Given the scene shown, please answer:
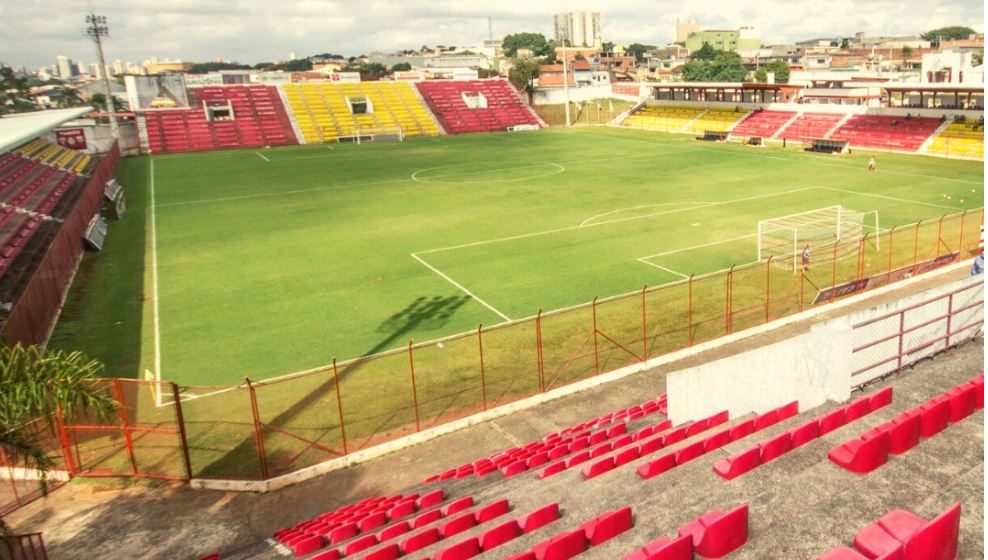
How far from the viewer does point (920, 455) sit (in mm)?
10148

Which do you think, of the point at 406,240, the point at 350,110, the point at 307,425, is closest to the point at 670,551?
the point at 307,425

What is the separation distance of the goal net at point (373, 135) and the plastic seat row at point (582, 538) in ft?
280

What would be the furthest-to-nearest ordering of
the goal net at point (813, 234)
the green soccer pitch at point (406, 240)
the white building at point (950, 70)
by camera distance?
the white building at point (950, 70) → the goal net at point (813, 234) → the green soccer pitch at point (406, 240)

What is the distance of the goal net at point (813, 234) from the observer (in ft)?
99.3

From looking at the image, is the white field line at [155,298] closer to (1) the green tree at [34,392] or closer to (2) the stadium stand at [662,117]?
(1) the green tree at [34,392]

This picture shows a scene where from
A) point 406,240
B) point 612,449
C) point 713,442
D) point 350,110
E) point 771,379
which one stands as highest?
point 350,110

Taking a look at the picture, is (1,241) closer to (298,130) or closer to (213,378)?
(213,378)

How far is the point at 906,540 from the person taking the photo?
23.2 ft

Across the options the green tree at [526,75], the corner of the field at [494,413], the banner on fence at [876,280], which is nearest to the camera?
the corner of the field at [494,413]

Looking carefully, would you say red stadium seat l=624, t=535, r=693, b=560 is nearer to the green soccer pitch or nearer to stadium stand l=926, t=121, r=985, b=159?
the green soccer pitch

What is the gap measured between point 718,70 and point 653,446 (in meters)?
181

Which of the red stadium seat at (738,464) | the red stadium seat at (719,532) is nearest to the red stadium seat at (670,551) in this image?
the red stadium seat at (719,532)

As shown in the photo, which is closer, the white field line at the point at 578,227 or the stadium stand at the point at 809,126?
the white field line at the point at 578,227

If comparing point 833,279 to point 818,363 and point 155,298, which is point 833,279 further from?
point 155,298
